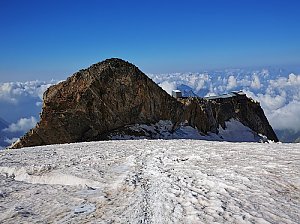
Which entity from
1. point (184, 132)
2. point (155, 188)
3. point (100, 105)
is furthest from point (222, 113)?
point (155, 188)

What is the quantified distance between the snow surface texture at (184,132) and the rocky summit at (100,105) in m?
0.54

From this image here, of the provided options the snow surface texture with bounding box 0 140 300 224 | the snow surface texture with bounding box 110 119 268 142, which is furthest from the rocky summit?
the snow surface texture with bounding box 0 140 300 224

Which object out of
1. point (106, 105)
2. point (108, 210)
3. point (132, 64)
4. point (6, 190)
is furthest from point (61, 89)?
point (108, 210)

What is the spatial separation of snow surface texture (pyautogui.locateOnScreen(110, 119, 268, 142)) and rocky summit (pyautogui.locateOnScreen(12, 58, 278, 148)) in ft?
1.77

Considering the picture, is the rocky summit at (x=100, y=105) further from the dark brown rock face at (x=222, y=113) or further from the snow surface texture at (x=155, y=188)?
the snow surface texture at (x=155, y=188)

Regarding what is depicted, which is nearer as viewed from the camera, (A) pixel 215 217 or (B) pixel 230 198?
(A) pixel 215 217

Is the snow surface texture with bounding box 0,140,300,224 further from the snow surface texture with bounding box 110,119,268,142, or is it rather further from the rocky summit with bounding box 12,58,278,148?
the snow surface texture with bounding box 110,119,268,142

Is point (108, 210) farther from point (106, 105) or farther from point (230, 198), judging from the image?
point (106, 105)

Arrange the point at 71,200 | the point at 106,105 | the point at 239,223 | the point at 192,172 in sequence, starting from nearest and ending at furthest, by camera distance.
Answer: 1. the point at 239,223
2. the point at 71,200
3. the point at 192,172
4. the point at 106,105

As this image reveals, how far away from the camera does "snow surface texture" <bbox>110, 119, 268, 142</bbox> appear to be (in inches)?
1228

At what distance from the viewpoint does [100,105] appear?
3070 centimetres

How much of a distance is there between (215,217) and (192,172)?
3.19 meters

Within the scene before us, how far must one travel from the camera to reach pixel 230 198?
687 centimetres

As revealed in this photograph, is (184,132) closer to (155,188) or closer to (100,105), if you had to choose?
(100,105)
